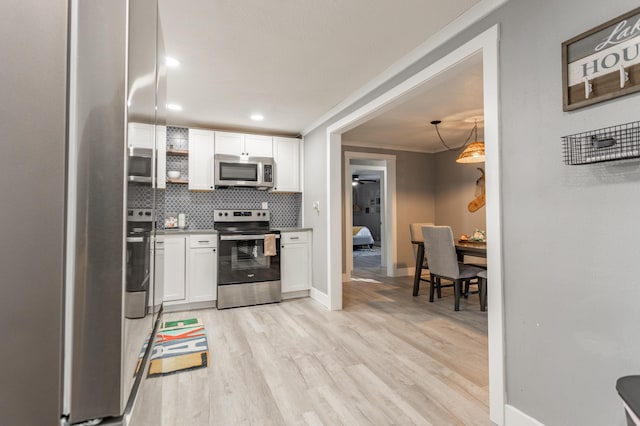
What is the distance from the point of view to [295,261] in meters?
4.22

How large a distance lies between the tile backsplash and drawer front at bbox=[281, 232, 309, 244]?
581mm

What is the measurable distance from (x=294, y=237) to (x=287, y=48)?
250 centimetres

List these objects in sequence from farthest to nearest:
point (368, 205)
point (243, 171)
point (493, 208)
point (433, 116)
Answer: point (368, 205), point (243, 171), point (433, 116), point (493, 208)

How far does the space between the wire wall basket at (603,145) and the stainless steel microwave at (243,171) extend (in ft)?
11.4

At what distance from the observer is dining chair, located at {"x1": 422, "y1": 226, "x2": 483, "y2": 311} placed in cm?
359

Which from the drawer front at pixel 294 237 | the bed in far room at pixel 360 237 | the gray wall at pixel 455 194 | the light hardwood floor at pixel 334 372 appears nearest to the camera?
the light hardwood floor at pixel 334 372

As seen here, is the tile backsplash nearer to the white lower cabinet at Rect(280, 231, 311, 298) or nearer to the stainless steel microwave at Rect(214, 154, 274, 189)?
the stainless steel microwave at Rect(214, 154, 274, 189)

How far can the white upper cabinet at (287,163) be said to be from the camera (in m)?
4.48

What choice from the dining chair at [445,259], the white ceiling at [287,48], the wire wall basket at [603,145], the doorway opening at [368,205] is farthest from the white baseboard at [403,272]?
the wire wall basket at [603,145]

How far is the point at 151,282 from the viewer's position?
2.42 ft

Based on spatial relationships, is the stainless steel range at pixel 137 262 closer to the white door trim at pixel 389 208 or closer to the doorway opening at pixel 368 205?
the white door trim at pixel 389 208

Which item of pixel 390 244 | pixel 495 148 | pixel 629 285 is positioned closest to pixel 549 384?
pixel 629 285

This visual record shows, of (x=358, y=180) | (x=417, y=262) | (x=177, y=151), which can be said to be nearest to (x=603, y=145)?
(x=417, y=262)

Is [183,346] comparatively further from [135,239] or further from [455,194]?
[455,194]
